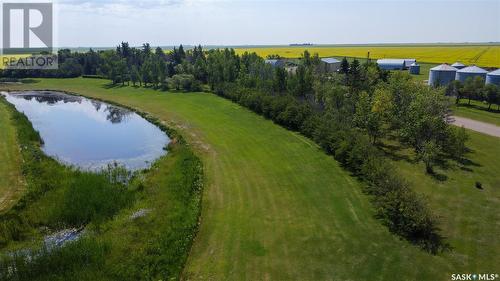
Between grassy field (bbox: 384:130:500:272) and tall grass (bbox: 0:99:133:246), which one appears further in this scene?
Answer: tall grass (bbox: 0:99:133:246)

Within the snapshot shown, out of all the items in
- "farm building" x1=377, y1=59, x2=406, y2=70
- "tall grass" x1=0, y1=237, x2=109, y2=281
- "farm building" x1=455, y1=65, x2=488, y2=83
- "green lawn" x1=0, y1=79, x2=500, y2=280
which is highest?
"farm building" x1=377, y1=59, x2=406, y2=70

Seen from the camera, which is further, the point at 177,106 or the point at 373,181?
the point at 177,106

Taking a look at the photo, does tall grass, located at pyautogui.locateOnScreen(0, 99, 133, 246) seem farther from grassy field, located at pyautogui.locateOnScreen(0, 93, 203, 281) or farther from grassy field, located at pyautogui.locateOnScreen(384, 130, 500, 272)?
grassy field, located at pyautogui.locateOnScreen(384, 130, 500, 272)

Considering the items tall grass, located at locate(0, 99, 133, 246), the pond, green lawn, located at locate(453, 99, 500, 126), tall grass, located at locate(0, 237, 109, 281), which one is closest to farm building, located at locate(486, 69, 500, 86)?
green lawn, located at locate(453, 99, 500, 126)

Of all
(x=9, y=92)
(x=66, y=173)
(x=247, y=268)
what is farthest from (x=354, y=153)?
(x=9, y=92)

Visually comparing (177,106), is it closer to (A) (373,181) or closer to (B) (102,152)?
(B) (102,152)

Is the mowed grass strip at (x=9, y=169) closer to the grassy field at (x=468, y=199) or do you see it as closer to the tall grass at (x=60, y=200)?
the tall grass at (x=60, y=200)

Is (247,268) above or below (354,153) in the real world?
below

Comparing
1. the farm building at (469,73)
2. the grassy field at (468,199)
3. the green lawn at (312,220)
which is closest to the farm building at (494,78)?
the farm building at (469,73)
